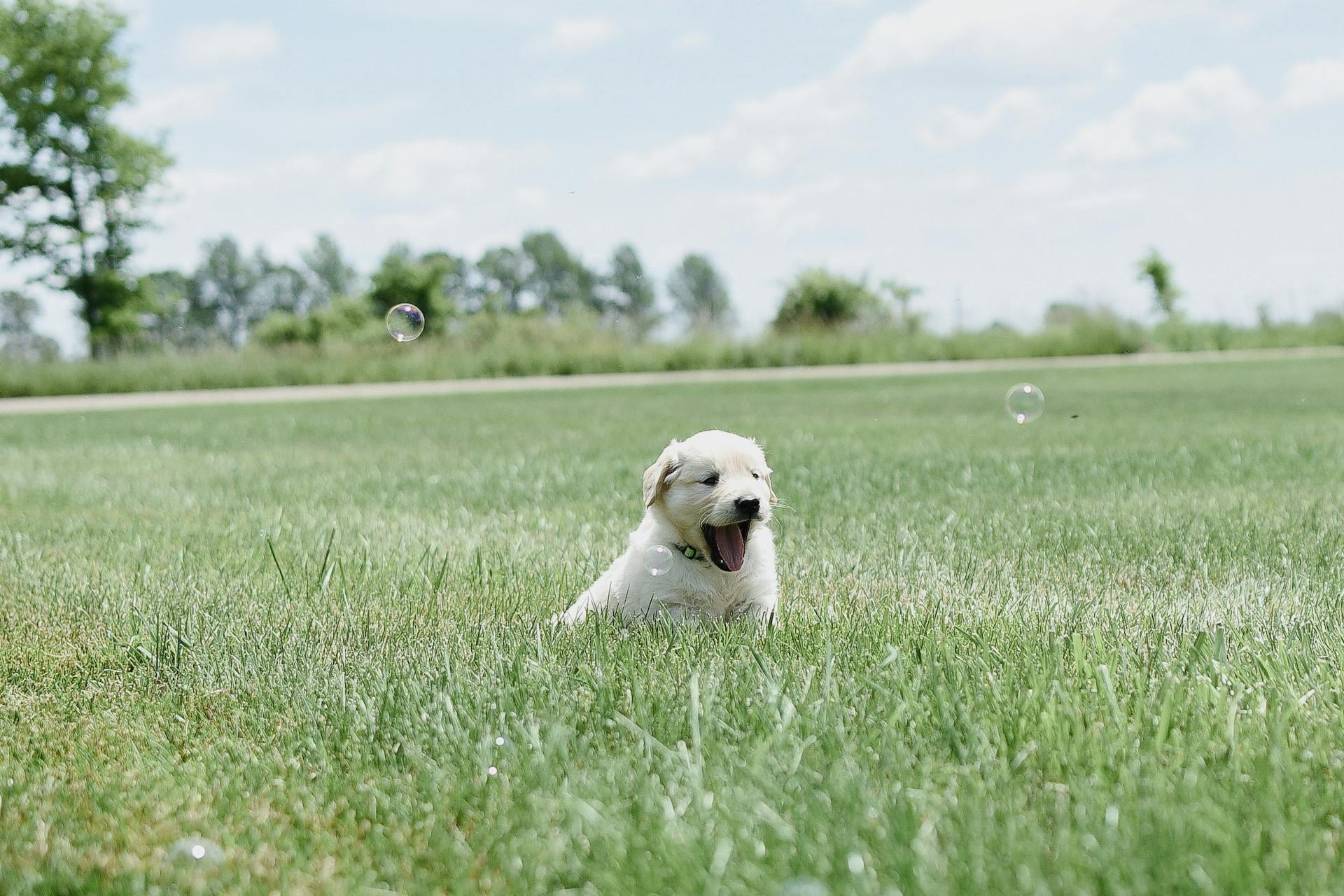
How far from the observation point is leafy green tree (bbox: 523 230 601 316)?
8800 centimetres

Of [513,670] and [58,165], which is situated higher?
[58,165]

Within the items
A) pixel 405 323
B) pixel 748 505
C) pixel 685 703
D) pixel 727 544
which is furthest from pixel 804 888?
pixel 405 323

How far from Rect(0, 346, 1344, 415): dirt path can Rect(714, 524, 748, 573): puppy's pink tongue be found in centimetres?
1783

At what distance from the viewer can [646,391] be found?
20.4 m

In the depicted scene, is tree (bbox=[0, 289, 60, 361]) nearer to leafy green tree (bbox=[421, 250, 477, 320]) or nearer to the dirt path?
leafy green tree (bbox=[421, 250, 477, 320])

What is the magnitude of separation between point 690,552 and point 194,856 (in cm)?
185

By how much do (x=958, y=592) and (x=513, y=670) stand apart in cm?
166

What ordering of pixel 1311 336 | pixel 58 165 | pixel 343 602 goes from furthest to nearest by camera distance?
pixel 58 165 → pixel 1311 336 → pixel 343 602

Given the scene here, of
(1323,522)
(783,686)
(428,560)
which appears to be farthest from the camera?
(1323,522)

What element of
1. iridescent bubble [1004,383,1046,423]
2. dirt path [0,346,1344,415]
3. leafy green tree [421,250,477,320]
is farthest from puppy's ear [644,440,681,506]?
leafy green tree [421,250,477,320]

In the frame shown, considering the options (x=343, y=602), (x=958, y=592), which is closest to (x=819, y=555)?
(x=958, y=592)

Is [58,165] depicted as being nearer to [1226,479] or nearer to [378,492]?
[378,492]

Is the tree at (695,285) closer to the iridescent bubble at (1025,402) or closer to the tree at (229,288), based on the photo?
the tree at (229,288)

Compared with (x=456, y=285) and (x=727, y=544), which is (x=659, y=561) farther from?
(x=456, y=285)
